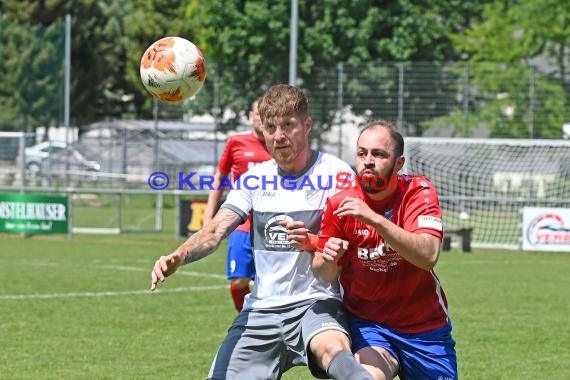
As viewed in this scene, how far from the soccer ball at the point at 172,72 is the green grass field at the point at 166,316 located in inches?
81.9

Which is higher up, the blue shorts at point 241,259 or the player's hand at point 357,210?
the player's hand at point 357,210

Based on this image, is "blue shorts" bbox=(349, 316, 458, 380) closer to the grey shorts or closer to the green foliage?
the grey shorts

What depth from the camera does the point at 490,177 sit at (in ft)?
82.0

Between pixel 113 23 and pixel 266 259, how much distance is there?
167ft

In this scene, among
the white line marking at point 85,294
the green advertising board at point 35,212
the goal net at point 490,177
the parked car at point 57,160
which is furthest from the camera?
the parked car at point 57,160

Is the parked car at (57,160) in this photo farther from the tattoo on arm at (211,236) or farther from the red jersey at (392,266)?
the red jersey at (392,266)

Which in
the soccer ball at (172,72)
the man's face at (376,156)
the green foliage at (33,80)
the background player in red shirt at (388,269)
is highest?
the green foliage at (33,80)

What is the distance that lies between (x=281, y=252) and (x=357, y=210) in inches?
36.4

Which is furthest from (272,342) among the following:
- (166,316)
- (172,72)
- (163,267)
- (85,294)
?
(85,294)

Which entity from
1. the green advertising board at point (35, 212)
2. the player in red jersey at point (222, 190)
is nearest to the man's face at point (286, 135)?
the player in red jersey at point (222, 190)

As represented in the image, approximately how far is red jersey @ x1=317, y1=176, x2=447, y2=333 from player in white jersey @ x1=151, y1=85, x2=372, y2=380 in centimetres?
17

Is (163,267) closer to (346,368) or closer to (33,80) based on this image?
(346,368)

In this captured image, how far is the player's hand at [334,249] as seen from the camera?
213 inches

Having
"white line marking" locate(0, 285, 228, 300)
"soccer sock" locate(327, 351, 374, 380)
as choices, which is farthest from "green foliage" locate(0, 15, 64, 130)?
"soccer sock" locate(327, 351, 374, 380)
